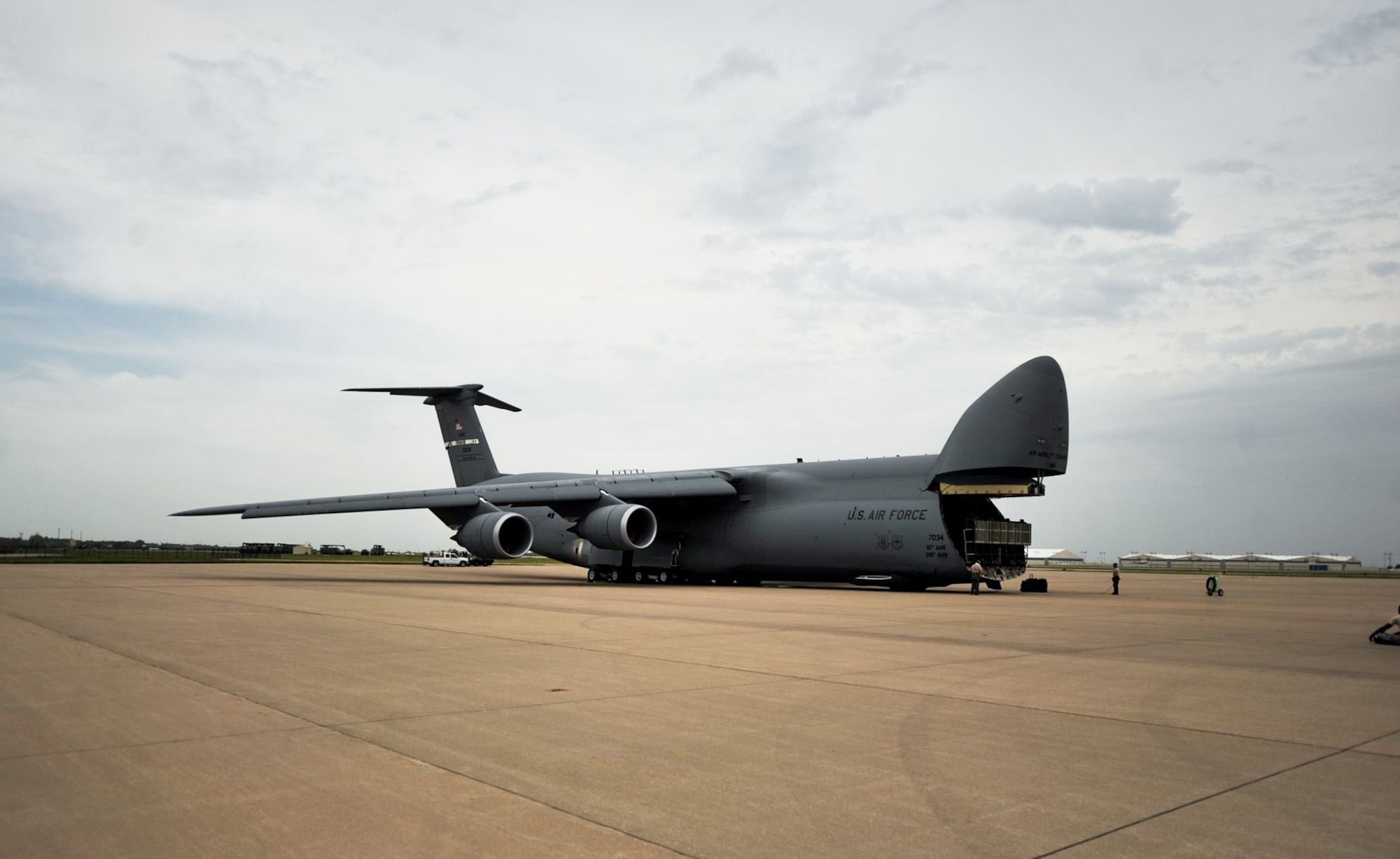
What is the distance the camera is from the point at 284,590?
22328 millimetres

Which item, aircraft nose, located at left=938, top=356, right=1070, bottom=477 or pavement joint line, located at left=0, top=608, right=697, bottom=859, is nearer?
pavement joint line, located at left=0, top=608, right=697, bottom=859

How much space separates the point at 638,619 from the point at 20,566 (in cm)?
3297

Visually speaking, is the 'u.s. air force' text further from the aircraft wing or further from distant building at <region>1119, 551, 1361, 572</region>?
distant building at <region>1119, 551, 1361, 572</region>

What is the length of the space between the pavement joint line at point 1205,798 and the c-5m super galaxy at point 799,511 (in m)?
19.1

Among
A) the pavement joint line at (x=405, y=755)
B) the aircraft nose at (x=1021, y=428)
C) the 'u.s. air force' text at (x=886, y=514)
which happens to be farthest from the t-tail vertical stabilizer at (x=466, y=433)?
the pavement joint line at (x=405, y=755)

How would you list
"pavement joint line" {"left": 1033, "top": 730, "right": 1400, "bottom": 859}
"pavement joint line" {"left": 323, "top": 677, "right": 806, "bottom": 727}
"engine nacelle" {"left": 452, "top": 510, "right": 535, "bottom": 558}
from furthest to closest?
"engine nacelle" {"left": 452, "top": 510, "right": 535, "bottom": 558} → "pavement joint line" {"left": 323, "top": 677, "right": 806, "bottom": 727} → "pavement joint line" {"left": 1033, "top": 730, "right": 1400, "bottom": 859}

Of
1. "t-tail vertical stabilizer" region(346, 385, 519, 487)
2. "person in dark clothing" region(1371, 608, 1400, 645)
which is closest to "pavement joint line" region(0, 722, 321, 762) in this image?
"person in dark clothing" region(1371, 608, 1400, 645)

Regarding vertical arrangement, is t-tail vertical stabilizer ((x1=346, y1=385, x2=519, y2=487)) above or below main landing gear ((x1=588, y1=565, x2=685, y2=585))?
above

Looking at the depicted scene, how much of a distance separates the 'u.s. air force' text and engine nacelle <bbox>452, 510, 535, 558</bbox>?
392 inches

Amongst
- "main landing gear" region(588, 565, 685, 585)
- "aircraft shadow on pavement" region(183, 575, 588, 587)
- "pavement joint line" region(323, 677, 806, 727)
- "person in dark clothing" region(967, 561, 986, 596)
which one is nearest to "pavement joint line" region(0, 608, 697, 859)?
"pavement joint line" region(323, 677, 806, 727)

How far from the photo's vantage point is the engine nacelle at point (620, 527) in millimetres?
28953

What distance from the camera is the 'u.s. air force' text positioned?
2623 cm

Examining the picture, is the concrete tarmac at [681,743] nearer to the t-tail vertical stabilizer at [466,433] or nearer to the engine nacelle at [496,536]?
the engine nacelle at [496,536]

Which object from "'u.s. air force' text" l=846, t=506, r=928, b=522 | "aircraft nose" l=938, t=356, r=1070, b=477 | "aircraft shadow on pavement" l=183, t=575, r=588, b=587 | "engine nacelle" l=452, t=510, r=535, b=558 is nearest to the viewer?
"aircraft nose" l=938, t=356, r=1070, b=477
